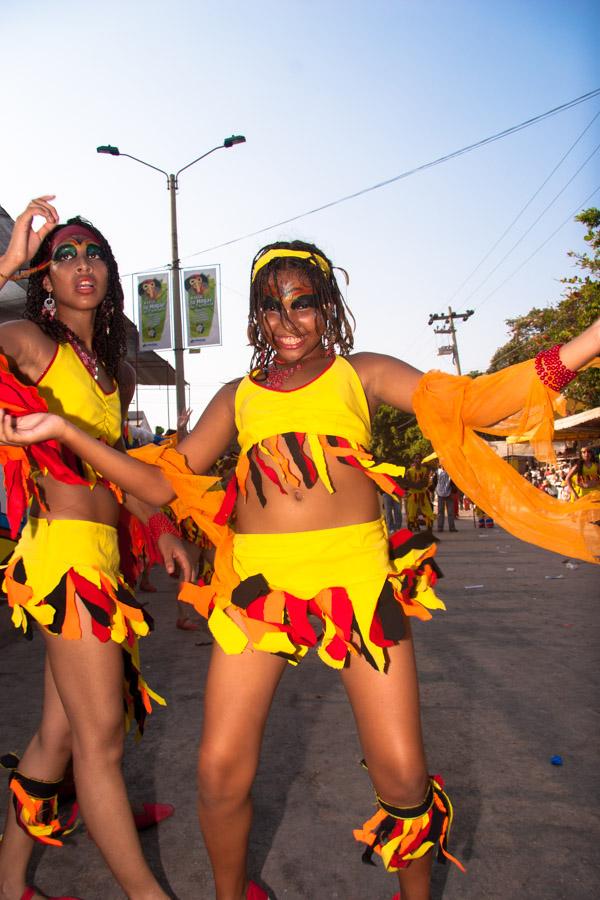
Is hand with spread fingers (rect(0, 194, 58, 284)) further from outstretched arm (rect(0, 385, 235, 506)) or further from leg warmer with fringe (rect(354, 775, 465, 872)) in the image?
leg warmer with fringe (rect(354, 775, 465, 872))

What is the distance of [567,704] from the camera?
14.6 feet

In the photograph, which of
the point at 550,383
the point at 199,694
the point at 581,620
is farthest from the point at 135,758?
the point at 581,620

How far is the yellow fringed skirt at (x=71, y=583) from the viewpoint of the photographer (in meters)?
2.16

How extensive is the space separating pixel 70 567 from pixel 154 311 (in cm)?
1394

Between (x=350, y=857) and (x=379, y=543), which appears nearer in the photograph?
(x=379, y=543)

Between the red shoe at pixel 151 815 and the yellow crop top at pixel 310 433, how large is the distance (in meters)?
1.54

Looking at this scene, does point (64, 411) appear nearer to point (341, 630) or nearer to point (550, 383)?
point (341, 630)

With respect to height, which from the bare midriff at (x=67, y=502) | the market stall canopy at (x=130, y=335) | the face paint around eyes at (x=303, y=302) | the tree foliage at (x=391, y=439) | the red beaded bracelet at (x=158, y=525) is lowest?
the red beaded bracelet at (x=158, y=525)

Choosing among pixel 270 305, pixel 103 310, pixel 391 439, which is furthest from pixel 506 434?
pixel 391 439

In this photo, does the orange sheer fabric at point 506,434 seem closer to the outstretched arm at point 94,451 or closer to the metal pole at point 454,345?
the outstretched arm at point 94,451

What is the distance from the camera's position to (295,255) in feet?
8.18

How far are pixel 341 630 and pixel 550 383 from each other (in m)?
0.86

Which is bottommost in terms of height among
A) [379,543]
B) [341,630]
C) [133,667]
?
[133,667]

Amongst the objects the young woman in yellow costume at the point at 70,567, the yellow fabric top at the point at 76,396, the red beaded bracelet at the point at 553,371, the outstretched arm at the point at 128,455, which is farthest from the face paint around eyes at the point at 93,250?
the red beaded bracelet at the point at 553,371
